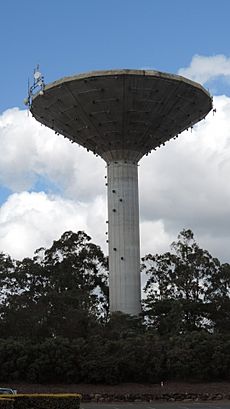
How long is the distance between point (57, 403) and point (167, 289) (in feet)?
137

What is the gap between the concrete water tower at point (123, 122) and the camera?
51.9m

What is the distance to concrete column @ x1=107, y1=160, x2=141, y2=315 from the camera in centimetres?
5638

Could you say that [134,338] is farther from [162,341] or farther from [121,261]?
[121,261]

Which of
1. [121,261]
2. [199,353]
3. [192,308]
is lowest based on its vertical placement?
[199,353]

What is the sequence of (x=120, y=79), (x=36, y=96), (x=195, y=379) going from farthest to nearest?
(x=36, y=96) < (x=120, y=79) < (x=195, y=379)

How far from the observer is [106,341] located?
159ft

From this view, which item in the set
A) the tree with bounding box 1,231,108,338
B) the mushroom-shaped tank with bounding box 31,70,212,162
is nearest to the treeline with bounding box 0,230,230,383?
the tree with bounding box 1,231,108,338

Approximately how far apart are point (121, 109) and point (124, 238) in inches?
441

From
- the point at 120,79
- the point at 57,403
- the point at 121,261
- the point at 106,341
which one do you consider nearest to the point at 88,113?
the point at 120,79

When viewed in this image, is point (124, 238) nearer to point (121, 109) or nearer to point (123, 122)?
point (123, 122)

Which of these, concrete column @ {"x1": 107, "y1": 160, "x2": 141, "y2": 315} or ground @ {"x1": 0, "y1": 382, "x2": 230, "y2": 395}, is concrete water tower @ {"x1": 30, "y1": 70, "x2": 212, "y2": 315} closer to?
concrete column @ {"x1": 107, "y1": 160, "x2": 141, "y2": 315}

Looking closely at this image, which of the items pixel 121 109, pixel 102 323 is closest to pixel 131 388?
pixel 102 323

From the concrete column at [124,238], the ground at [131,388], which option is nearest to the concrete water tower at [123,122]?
the concrete column at [124,238]

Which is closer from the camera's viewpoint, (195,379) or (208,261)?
(195,379)
